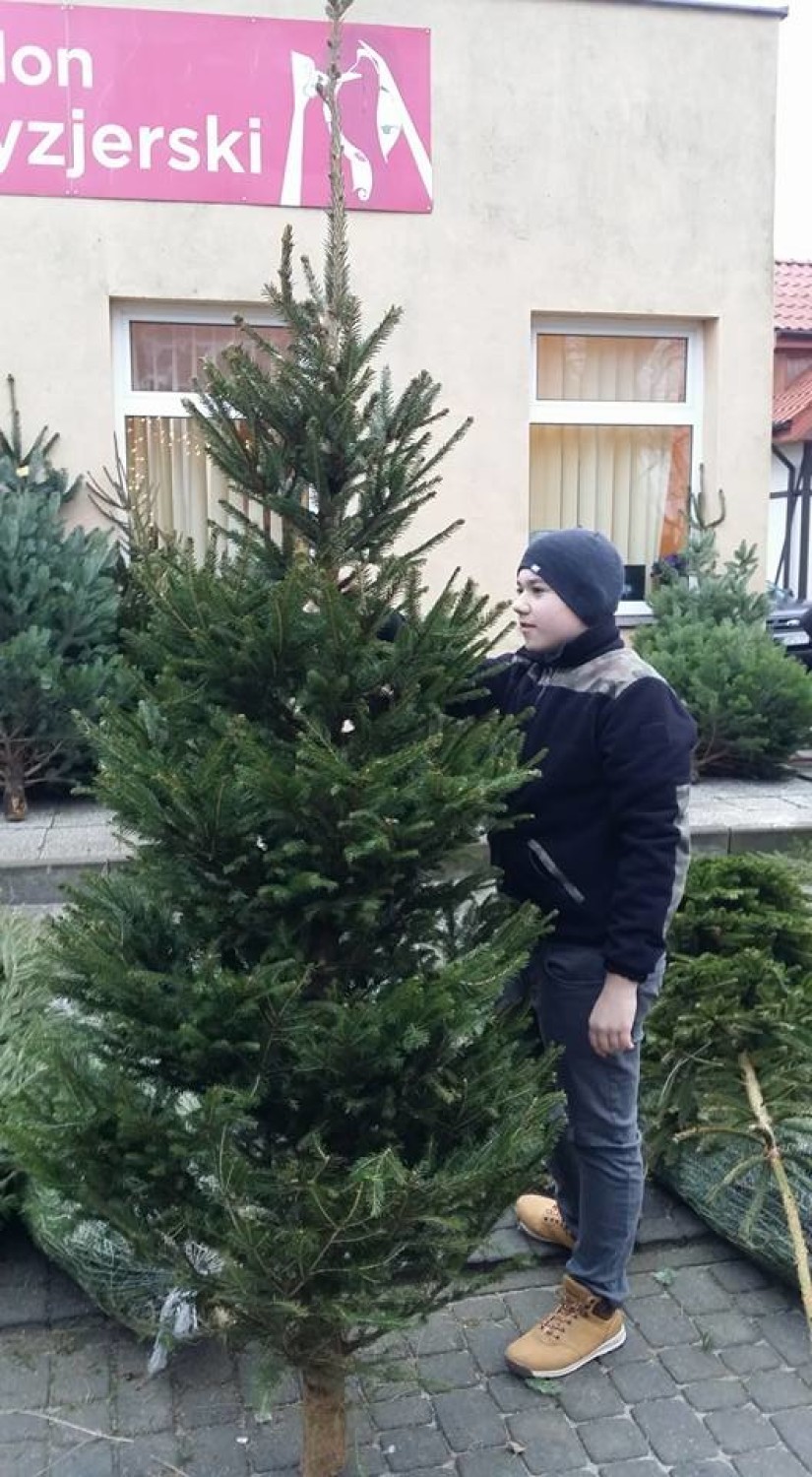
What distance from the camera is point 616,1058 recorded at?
3002 millimetres

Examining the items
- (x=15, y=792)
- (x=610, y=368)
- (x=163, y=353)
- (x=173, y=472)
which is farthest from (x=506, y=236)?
(x=15, y=792)

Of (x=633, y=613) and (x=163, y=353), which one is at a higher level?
(x=163, y=353)

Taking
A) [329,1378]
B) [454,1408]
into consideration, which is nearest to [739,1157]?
[454,1408]

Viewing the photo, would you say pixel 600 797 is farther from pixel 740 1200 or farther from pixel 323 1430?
pixel 323 1430

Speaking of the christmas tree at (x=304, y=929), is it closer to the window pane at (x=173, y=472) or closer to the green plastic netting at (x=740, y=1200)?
the green plastic netting at (x=740, y=1200)

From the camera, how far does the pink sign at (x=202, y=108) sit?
769 centimetres

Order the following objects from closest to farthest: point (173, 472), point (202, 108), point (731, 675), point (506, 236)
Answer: point (202, 108), point (731, 675), point (506, 236), point (173, 472)

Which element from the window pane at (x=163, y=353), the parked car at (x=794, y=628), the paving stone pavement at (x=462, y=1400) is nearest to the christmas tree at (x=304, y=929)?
the paving stone pavement at (x=462, y=1400)

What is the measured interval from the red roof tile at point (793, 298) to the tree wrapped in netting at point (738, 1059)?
16087 millimetres

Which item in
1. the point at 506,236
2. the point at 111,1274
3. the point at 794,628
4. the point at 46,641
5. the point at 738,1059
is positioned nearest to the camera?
the point at 111,1274

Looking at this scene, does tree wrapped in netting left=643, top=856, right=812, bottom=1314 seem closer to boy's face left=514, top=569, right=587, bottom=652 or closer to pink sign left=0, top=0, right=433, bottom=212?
boy's face left=514, top=569, right=587, bottom=652

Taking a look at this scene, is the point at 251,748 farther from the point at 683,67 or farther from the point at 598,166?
the point at 683,67

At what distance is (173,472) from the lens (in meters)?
8.58

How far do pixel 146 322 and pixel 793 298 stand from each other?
1378 centimetres
